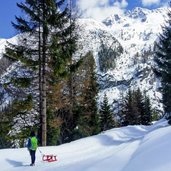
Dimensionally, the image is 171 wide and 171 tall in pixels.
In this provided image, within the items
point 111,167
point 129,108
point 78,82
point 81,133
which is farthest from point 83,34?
point 129,108

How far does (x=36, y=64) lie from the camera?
28.0 metres

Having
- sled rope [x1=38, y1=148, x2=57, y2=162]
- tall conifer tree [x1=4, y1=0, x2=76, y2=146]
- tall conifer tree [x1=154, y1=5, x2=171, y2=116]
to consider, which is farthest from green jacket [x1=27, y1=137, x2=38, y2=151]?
tall conifer tree [x1=154, y1=5, x2=171, y2=116]

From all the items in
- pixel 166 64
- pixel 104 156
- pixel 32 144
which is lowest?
pixel 104 156

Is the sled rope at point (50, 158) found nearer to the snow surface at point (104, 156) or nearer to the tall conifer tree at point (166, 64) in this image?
the snow surface at point (104, 156)

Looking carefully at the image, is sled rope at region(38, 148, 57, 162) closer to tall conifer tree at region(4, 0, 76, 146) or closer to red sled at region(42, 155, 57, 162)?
red sled at region(42, 155, 57, 162)

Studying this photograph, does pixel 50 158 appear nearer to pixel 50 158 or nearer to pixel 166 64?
pixel 50 158

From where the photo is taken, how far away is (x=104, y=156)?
2031 cm

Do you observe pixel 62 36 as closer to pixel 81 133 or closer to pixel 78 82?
pixel 78 82

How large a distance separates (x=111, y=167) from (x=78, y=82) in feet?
75.6

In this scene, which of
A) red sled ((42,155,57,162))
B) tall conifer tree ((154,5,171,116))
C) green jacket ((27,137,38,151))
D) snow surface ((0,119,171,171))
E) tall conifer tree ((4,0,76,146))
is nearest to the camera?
snow surface ((0,119,171,171))

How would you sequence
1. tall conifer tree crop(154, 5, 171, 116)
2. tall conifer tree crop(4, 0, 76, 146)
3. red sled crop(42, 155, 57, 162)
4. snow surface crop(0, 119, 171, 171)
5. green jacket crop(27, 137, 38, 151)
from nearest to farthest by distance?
snow surface crop(0, 119, 171, 171) < red sled crop(42, 155, 57, 162) < green jacket crop(27, 137, 38, 151) < tall conifer tree crop(4, 0, 76, 146) < tall conifer tree crop(154, 5, 171, 116)

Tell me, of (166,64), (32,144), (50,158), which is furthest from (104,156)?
(166,64)

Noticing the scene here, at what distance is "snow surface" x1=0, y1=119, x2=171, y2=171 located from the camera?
13638mm

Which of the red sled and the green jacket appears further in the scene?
the green jacket
